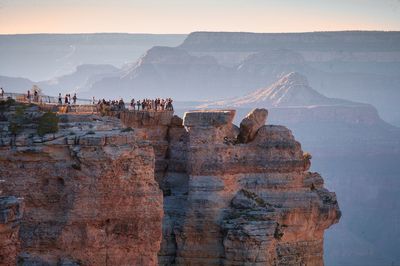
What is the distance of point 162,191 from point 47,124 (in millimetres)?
8108

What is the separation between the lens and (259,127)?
50.9 m

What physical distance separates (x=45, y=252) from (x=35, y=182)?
2.06 metres

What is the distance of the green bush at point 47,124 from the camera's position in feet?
123

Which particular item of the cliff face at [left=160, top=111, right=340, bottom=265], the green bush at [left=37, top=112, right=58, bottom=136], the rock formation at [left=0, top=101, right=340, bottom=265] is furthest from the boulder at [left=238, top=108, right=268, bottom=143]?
the green bush at [left=37, top=112, right=58, bottom=136]

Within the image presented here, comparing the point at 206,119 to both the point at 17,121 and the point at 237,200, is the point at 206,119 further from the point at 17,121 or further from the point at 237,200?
the point at 17,121

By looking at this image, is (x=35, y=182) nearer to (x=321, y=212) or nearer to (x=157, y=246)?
(x=157, y=246)

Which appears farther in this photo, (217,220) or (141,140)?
(217,220)

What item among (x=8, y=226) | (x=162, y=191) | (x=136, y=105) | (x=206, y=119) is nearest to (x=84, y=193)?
(x=162, y=191)

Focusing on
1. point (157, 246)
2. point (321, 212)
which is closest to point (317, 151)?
point (321, 212)

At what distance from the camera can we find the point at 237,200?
48500 mm

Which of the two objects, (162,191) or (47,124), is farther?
(162,191)

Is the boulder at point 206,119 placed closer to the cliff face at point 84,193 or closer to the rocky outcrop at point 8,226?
the cliff face at point 84,193

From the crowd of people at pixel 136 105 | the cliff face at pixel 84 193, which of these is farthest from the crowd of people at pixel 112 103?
the cliff face at pixel 84 193

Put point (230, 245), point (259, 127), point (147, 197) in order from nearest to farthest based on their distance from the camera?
1. point (147, 197)
2. point (230, 245)
3. point (259, 127)
